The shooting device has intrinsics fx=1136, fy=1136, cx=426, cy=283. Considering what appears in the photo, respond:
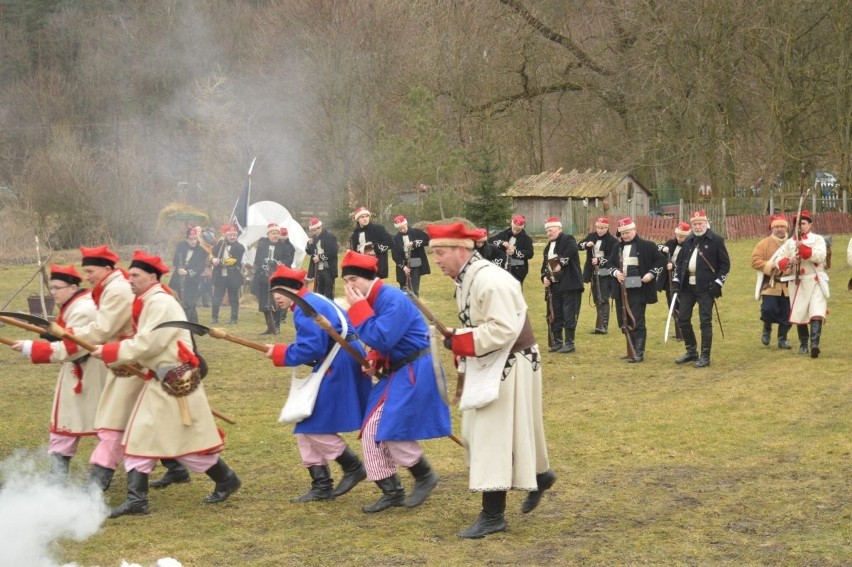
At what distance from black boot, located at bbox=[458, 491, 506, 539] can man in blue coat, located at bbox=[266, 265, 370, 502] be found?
1151 mm

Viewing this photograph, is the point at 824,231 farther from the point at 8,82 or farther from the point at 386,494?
the point at 386,494

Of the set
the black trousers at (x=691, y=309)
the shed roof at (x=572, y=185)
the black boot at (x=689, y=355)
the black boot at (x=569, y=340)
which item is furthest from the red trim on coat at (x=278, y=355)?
the shed roof at (x=572, y=185)

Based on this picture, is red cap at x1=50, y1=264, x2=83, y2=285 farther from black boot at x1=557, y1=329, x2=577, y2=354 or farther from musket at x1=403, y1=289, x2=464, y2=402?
black boot at x1=557, y1=329, x2=577, y2=354

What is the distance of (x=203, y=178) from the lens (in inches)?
1471

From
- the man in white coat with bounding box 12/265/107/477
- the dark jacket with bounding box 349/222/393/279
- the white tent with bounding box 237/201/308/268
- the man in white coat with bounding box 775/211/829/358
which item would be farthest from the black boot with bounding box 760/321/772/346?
the white tent with bounding box 237/201/308/268

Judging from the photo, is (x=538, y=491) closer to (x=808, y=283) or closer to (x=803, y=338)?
(x=808, y=283)

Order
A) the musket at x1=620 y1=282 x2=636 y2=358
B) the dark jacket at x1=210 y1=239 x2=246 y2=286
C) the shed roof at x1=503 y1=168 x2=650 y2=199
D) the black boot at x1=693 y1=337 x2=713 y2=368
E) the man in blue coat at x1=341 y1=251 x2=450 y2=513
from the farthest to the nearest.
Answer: the shed roof at x1=503 y1=168 x2=650 y2=199, the dark jacket at x1=210 y1=239 x2=246 y2=286, the musket at x1=620 y1=282 x2=636 y2=358, the black boot at x1=693 y1=337 x2=713 y2=368, the man in blue coat at x1=341 y1=251 x2=450 y2=513

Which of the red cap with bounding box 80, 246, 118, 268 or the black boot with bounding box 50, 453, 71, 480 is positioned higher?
the red cap with bounding box 80, 246, 118, 268

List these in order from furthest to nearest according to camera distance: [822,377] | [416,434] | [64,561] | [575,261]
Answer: [575,261]
[822,377]
[416,434]
[64,561]

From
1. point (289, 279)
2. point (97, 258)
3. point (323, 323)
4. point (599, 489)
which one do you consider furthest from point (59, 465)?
point (599, 489)

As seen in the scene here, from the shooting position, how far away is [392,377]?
722cm

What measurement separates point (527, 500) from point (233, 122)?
107ft

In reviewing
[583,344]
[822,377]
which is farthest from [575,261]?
[822,377]

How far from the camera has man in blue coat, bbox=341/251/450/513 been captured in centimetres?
702
